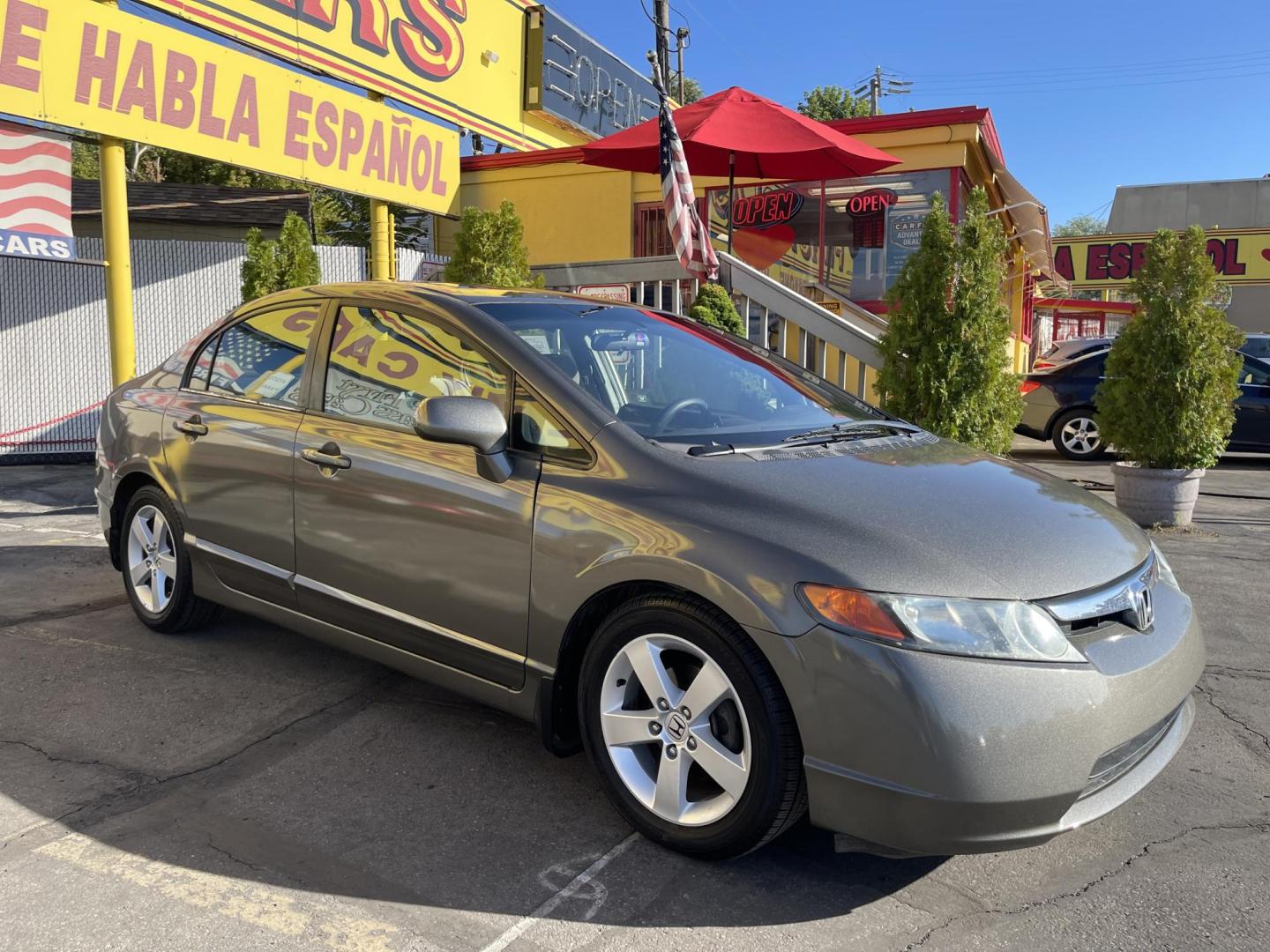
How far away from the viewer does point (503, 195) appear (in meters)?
15.2

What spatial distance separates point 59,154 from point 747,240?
9071mm

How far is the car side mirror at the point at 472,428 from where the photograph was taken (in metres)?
2.90

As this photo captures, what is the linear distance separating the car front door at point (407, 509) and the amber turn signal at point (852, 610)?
914 mm

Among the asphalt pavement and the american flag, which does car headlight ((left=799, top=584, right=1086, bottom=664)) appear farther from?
the american flag

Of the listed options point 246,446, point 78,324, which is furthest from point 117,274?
point 246,446

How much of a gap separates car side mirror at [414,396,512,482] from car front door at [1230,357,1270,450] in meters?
10.5

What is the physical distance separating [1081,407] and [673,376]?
9.38m

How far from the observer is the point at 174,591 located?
14.1 feet

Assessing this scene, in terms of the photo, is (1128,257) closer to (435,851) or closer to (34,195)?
(34,195)

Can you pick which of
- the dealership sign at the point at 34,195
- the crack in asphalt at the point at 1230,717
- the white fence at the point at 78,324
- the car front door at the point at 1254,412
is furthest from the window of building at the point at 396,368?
the car front door at the point at 1254,412

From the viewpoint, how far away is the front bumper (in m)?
2.23

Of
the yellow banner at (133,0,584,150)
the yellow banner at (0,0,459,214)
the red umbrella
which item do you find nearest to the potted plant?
the red umbrella

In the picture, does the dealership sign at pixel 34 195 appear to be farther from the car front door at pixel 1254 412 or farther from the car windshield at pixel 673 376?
the car front door at pixel 1254 412

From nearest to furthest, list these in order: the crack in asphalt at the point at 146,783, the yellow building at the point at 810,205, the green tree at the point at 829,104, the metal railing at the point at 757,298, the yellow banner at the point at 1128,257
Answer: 1. the crack in asphalt at the point at 146,783
2. the metal railing at the point at 757,298
3. the yellow building at the point at 810,205
4. the yellow banner at the point at 1128,257
5. the green tree at the point at 829,104
